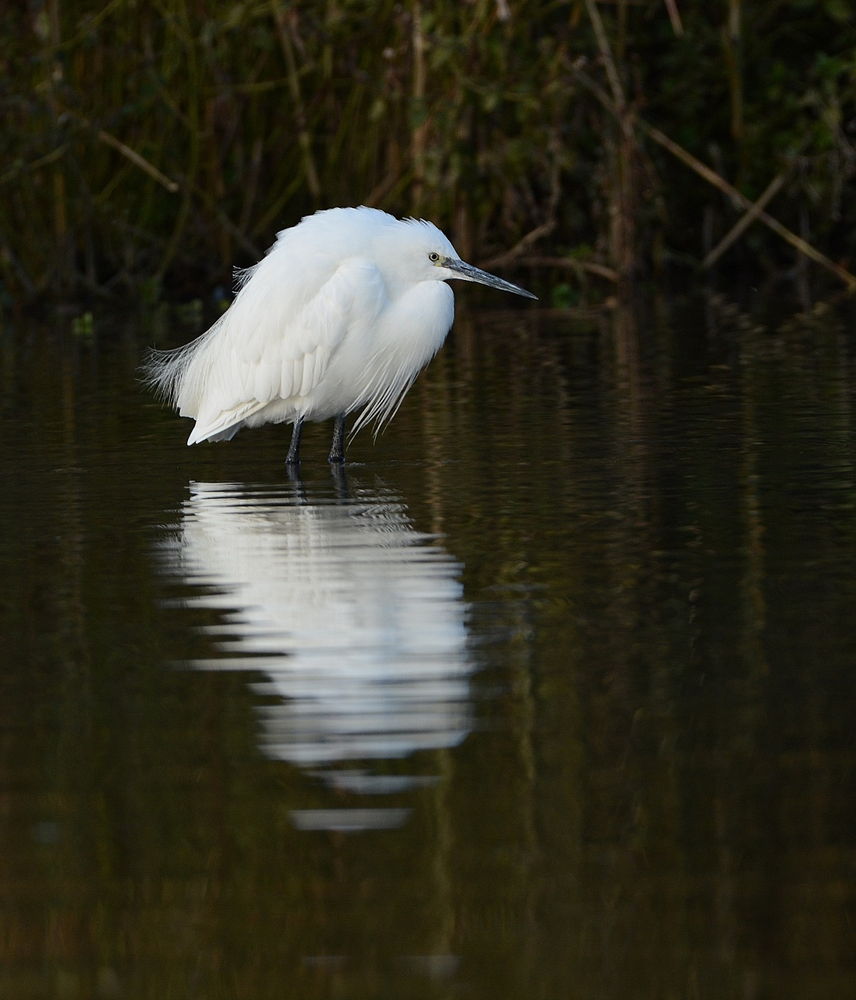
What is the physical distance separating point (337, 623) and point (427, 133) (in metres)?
12.1

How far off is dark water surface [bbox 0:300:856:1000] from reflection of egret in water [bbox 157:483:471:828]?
14 millimetres

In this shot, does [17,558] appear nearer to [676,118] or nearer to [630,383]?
[630,383]

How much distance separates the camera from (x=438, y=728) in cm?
377

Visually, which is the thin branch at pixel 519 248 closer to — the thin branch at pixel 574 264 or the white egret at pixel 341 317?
the thin branch at pixel 574 264

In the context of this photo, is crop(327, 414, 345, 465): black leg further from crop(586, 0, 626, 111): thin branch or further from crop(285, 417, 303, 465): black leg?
crop(586, 0, 626, 111): thin branch

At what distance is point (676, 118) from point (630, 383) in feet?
31.0

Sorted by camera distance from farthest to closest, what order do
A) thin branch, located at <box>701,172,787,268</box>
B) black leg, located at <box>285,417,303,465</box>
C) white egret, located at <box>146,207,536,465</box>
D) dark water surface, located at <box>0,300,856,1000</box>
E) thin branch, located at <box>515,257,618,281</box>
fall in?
thin branch, located at <box>701,172,787,268</box> < thin branch, located at <box>515,257,618,281</box> < black leg, located at <box>285,417,303,465</box> < white egret, located at <box>146,207,536,465</box> < dark water surface, located at <box>0,300,856,1000</box>

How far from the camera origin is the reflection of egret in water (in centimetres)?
373

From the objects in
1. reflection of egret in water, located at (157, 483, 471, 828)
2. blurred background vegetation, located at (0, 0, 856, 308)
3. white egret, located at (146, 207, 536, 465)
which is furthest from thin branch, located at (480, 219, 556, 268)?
reflection of egret in water, located at (157, 483, 471, 828)

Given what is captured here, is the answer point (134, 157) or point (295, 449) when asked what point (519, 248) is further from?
point (295, 449)

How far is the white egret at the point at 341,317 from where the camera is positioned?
25.6ft

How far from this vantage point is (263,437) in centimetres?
927

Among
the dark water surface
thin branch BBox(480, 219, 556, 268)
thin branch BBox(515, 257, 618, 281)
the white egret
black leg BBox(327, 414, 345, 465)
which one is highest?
thin branch BBox(480, 219, 556, 268)

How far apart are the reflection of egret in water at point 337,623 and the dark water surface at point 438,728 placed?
0.5 inches
